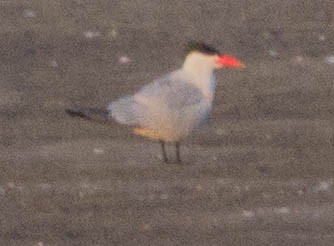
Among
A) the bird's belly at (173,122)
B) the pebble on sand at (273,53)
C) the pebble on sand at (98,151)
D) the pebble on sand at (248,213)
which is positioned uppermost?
the bird's belly at (173,122)

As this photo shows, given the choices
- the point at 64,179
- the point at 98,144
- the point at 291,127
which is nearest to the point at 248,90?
the point at 291,127

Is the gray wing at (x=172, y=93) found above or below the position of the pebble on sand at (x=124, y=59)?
above

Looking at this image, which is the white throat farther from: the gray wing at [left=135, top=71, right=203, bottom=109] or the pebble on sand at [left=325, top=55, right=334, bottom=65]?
the pebble on sand at [left=325, top=55, right=334, bottom=65]

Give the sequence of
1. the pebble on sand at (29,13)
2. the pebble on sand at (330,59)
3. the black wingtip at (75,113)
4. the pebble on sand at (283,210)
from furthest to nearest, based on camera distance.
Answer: the pebble on sand at (29,13)
the pebble on sand at (330,59)
the black wingtip at (75,113)
the pebble on sand at (283,210)

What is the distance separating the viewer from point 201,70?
24.0 feet

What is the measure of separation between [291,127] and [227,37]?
1886mm

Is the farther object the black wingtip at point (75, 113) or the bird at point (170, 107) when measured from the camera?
the black wingtip at point (75, 113)

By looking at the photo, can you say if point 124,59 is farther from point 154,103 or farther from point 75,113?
point 154,103

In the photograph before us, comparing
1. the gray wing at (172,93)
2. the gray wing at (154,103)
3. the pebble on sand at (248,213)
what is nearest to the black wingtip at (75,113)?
the gray wing at (154,103)

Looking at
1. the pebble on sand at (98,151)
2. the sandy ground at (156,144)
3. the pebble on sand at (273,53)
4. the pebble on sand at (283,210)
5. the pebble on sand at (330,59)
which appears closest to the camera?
the sandy ground at (156,144)

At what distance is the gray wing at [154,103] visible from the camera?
6.97 metres

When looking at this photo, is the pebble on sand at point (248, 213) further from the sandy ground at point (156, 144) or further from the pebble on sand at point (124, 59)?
the pebble on sand at point (124, 59)

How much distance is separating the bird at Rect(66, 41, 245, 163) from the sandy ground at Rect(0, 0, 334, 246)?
180mm

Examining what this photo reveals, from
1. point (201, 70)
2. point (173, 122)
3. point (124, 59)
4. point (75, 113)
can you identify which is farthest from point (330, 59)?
point (173, 122)
